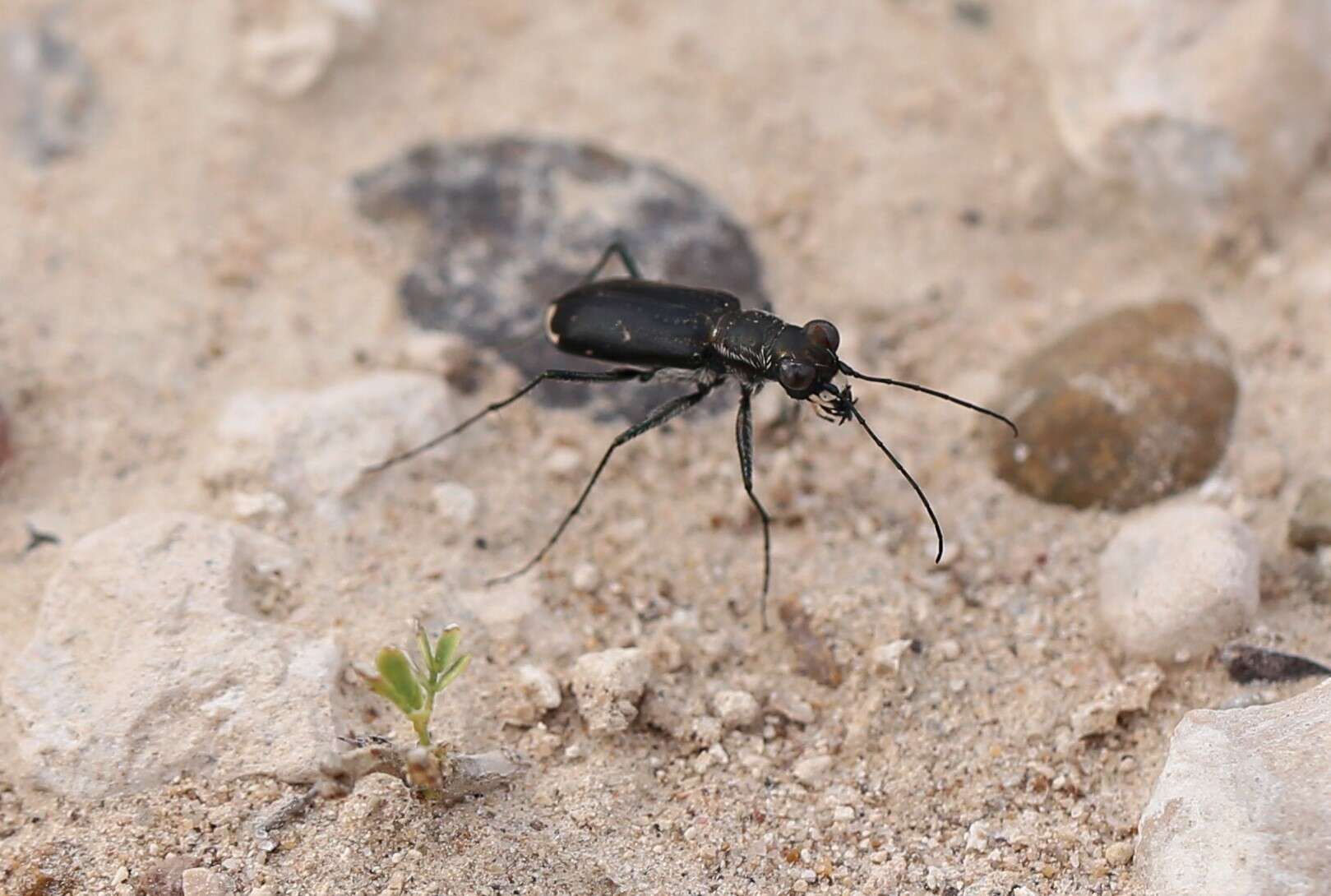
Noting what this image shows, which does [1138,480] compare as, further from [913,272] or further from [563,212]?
[563,212]

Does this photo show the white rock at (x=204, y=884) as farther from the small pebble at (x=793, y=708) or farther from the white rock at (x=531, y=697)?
the small pebble at (x=793, y=708)

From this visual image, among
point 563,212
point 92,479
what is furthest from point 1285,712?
point 92,479

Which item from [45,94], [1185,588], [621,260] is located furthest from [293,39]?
[1185,588]

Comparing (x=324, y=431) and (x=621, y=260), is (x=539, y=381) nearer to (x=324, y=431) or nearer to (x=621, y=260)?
(x=324, y=431)

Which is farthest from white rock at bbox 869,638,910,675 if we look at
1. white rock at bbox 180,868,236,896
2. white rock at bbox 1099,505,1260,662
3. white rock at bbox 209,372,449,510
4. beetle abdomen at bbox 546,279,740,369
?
white rock at bbox 180,868,236,896

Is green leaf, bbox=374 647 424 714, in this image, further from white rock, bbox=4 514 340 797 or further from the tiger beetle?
the tiger beetle

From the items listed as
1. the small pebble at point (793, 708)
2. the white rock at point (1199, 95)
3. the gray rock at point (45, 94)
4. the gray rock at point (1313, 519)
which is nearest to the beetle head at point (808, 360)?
the small pebble at point (793, 708)
